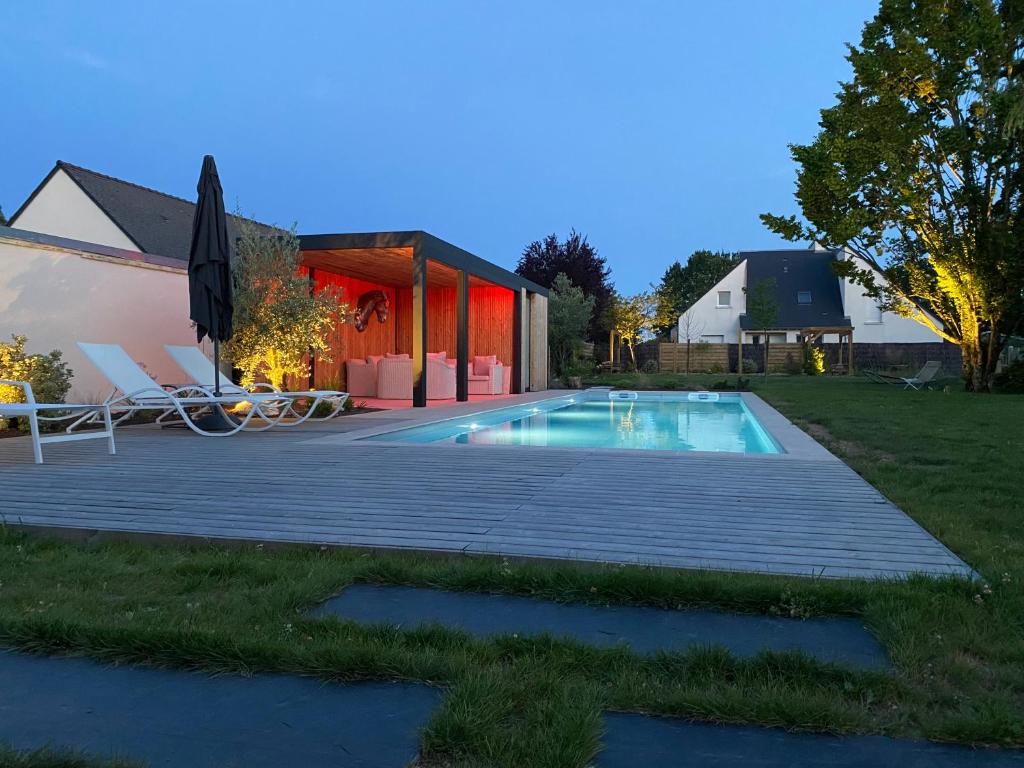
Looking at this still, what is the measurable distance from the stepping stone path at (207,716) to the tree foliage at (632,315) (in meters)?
25.3

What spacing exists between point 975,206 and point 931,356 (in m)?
15.1

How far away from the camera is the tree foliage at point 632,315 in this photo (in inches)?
1046

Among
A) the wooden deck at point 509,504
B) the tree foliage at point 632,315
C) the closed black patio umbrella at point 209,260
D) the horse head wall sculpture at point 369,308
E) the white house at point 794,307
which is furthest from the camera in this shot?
the white house at point 794,307

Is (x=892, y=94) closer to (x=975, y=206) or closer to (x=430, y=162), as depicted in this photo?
(x=975, y=206)

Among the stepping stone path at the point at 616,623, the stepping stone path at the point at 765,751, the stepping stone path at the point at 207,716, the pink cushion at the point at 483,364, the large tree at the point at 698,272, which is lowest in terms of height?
the stepping stone path at the point at 765,751

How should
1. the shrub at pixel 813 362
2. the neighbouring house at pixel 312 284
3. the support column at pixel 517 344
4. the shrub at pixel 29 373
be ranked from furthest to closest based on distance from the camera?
the shrub at pixel 813 362, the support column at pixel 517 344, the neighbouring house at pixel 312 284, the shrub at pixel 29 373

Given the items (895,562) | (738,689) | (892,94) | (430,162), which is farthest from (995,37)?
(430,162)

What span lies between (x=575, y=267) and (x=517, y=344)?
13667 mm

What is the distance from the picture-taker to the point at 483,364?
17062mm

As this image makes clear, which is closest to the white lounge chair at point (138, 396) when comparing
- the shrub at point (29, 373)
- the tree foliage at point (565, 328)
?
the shrub at point (29, 373)

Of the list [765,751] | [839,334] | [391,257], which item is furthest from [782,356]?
[765,751]

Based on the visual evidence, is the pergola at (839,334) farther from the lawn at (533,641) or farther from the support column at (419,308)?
the lawn at (533,641)

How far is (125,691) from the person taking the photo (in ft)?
5.91

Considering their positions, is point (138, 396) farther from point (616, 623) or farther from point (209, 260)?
point (616, 623)
